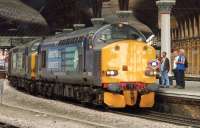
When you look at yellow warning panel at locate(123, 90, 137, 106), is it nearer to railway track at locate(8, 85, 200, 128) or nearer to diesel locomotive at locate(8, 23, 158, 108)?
diesel locomotive at locate(8, 23, 158, 108)

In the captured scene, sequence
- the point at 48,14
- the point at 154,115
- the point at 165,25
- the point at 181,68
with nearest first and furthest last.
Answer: the point at 154,115 → the point at 181,68 → the point at 165,25 → the point at 48,14

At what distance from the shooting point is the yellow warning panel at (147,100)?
934 inches

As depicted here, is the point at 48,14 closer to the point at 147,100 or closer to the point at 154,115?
Answer: the point at 147,100

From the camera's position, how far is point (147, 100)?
23.8 metres

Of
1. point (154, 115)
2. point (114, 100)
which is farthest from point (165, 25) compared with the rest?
point (154, 115)

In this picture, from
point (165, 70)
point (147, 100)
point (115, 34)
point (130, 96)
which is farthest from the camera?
point (165, 70)

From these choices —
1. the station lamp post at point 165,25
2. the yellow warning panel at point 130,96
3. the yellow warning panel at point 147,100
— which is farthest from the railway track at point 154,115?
the station lamp post at point 165,25

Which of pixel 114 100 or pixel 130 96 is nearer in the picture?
pixel 114 100

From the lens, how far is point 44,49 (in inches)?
1276

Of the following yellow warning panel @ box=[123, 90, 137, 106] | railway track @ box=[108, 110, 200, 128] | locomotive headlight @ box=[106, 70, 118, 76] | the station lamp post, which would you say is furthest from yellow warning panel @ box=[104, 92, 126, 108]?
the station lamp post

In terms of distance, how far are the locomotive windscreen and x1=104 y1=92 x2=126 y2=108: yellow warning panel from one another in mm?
2149

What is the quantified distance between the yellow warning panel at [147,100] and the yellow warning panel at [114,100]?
73cm

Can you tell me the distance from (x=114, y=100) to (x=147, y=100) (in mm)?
1280

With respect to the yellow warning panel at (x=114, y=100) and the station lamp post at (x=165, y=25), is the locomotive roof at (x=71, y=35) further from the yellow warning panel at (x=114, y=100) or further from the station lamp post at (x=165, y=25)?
the station lamp post at (x=165, y=25)
